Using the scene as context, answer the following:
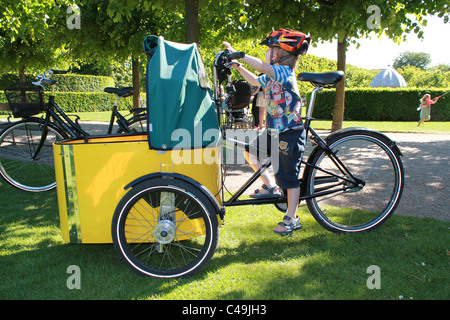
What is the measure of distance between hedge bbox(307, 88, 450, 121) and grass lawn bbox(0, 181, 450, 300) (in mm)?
18831

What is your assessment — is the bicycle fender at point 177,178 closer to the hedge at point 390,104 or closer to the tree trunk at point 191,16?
the tree trunk at point 191,16

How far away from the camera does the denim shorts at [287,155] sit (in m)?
3.14

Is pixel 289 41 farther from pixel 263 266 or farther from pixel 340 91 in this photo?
pixel 340 91

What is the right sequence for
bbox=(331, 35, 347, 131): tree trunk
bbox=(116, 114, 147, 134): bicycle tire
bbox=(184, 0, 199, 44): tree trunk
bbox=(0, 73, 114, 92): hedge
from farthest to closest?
bbox=(0, 73, 114, 92): hedge → bbox=(331, 35, 347, 131): tree trunk → bbox=(184, 0, 199, 44): tree trunk → bbox=(116, 114, 147, 134): bicycle tire

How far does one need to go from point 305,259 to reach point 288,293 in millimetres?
550

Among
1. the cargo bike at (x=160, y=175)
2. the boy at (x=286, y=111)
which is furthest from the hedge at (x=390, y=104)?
the cargo bike at (x=160, y=175)

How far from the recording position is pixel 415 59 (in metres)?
93.4

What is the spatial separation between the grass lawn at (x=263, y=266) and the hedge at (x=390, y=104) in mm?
18831

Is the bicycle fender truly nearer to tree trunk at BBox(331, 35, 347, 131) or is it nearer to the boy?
the boy

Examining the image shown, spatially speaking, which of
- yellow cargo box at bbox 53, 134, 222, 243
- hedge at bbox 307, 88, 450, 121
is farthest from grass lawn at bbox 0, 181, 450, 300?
hedge at bbox 307, 88, 450, 121

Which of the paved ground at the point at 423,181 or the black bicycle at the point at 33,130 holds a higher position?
the black bicycle at the point at 33,130

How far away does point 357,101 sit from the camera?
21172mm

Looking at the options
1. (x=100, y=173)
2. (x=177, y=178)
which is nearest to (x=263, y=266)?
(x=177, y=178)

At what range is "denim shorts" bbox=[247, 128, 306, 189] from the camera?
3141mm
